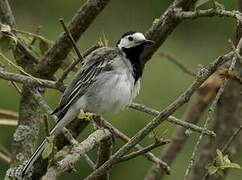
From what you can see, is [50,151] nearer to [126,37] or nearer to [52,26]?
[126,37]

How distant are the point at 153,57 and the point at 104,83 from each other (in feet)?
7.75

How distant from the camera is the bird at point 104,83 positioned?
3131mm

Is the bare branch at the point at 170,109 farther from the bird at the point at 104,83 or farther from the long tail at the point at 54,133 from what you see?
the bird at the point at 104,83

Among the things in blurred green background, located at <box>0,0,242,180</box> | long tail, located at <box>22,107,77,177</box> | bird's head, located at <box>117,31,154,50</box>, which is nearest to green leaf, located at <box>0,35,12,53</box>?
long tail, located at <box>22,107,77,177</box>

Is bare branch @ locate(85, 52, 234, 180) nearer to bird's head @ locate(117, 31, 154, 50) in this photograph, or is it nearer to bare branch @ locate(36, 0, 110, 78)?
bare branch @ locate(36, 0, 110, 78)

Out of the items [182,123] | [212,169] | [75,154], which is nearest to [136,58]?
[182,123]

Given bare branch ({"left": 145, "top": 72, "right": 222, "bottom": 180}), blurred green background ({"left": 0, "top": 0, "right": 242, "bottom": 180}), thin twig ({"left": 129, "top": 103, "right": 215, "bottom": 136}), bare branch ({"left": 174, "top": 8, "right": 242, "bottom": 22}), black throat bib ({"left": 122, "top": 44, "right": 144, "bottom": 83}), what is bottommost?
blurred green background ({"left": 0, "top": 0, "right": 242, "bottom": 180})

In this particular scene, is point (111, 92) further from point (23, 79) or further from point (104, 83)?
point (23, 79)

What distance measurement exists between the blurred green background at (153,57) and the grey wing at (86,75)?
198cm

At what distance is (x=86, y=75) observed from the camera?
3.19 m

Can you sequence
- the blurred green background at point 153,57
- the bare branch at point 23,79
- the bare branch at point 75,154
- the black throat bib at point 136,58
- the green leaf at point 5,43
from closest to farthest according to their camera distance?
the bare branch at point 75,154 < the bare branch at point 23,79 < the green leaf at point 5,43 < the black throat bib at point 136,58 < the blurred green background at point 153,57

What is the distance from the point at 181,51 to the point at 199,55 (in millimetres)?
140

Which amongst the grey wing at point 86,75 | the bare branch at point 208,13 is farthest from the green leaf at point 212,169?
the grey wing at point 86,75

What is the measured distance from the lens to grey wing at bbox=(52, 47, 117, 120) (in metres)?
3.07
